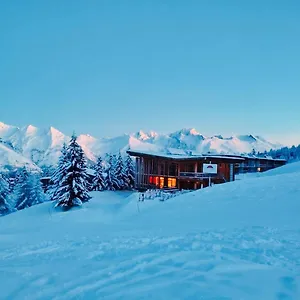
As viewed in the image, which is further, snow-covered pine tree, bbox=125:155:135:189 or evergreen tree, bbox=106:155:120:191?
snow-covered pine tree, bbox=125:155:135:189

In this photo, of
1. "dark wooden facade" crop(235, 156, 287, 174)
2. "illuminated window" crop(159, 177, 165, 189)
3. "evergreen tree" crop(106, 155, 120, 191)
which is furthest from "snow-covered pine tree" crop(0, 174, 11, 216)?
"dark wooden facade" crop(235, 156, 287, 174)

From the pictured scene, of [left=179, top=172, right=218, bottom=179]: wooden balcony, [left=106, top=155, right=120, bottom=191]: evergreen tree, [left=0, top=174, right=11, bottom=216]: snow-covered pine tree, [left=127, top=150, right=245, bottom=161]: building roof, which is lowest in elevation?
[left=0, top=174, right=11, bottom=216]: snow-covered pine tree

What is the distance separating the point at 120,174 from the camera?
3841 cm

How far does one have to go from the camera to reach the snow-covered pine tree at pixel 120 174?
125 ft

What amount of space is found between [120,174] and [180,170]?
987cm

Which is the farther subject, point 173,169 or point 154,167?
point 154,167

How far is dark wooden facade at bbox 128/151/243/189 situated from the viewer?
30.3 meters

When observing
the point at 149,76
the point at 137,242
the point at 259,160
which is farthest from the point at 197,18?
the point at 259,160

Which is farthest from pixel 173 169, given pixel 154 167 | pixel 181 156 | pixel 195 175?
pixel 195 175

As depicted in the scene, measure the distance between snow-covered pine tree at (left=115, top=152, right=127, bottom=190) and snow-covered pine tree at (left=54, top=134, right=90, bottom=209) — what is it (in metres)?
Result: 11.8

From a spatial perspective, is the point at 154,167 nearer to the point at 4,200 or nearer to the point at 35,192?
the point at 35,192

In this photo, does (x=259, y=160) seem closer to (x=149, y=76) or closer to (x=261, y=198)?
(x=149, y=76)

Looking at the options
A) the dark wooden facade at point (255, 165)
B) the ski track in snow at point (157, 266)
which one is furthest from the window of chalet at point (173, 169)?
the ski track in snow at point (157, 266)

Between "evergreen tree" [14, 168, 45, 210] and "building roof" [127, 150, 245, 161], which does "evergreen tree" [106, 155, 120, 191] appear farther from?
"evergreen tree" [14, 168, 45, 210]
